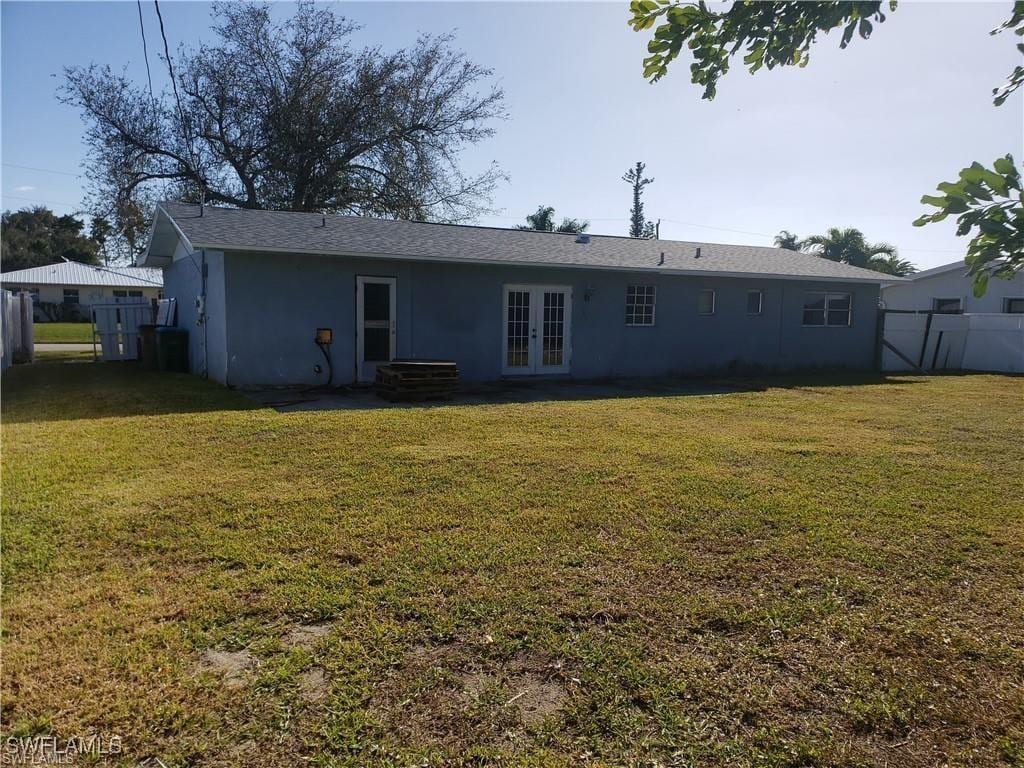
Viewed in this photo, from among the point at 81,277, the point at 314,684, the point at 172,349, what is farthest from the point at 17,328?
the point at 81,277

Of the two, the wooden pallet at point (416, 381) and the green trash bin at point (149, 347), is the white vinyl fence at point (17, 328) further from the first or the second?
the wooden pallet at point (416, 381)

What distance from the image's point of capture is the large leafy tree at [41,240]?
54875 millimetres

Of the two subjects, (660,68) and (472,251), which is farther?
(472,251)

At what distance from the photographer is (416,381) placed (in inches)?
420

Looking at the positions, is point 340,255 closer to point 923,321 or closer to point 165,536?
point 165,536

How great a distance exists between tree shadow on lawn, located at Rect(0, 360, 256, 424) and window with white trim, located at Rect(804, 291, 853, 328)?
46.5 ft

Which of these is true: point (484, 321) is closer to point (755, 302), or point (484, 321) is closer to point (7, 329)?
point (755, 302)

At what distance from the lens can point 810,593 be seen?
12.0 feet

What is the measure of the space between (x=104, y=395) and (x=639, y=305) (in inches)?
426

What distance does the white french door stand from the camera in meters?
13.8

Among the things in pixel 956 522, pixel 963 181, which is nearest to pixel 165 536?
pixel 963 181

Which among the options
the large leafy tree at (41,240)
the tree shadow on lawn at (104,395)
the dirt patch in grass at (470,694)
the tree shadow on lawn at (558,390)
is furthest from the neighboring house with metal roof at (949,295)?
the large leafy tree at (41,240)

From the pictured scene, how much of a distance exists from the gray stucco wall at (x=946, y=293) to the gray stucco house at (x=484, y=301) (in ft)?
20.8

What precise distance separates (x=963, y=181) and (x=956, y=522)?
447cm
